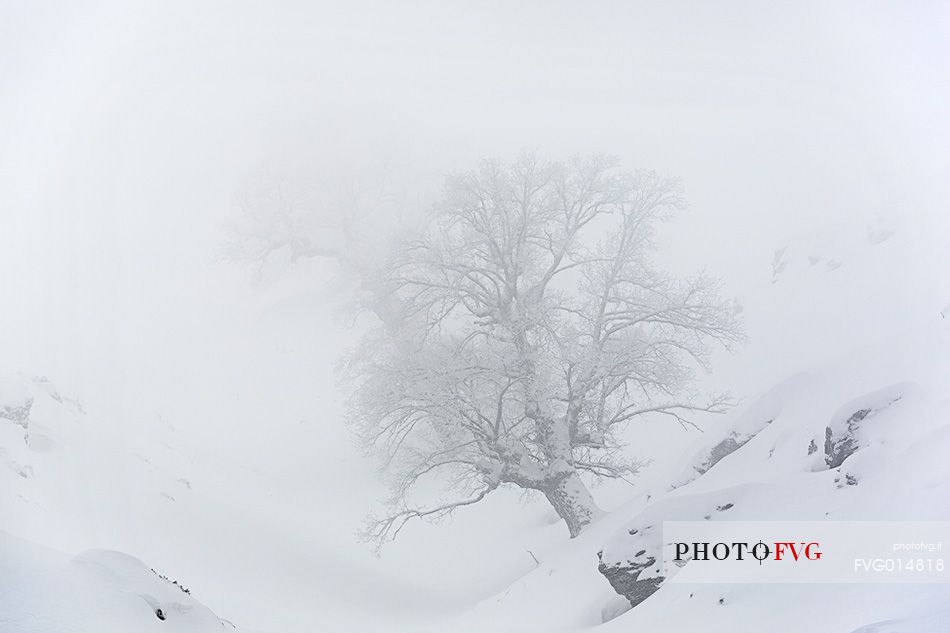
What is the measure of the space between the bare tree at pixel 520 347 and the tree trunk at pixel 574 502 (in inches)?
0.7

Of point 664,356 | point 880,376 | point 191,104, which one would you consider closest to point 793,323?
point 664,356

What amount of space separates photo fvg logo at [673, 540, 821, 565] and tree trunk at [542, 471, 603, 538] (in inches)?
178

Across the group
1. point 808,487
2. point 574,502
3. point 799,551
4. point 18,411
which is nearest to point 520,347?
point 574,502

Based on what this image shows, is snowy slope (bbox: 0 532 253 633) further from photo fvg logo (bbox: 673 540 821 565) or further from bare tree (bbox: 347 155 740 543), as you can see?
bare tree (bbox: 347 155 740 543)

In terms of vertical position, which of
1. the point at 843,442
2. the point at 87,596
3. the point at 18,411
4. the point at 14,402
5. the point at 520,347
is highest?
the point at 14,402

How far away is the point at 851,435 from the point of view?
681cm

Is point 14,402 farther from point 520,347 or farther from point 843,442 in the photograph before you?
point 843,442

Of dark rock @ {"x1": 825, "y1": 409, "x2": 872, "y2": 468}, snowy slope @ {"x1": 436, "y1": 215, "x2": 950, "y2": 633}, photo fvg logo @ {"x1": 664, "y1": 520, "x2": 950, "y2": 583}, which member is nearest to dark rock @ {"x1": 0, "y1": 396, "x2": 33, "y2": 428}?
snowy slope @ {"x1": 436, "y1": 215, "x2": 950, "y2": 633}

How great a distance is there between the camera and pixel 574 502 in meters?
11.4

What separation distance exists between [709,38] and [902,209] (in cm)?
1574

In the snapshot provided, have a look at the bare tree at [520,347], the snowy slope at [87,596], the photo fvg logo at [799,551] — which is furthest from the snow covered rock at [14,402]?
the photo fvg logo at [799,551]

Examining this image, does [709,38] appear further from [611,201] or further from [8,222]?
[8,222]

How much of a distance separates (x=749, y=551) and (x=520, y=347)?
552cm

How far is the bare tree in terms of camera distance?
438 inches
